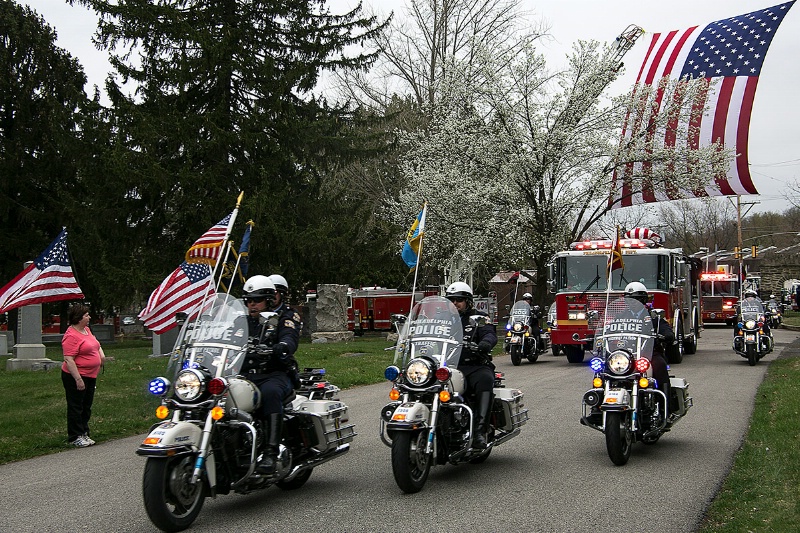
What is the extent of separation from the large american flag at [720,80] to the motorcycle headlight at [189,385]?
28.0 metres

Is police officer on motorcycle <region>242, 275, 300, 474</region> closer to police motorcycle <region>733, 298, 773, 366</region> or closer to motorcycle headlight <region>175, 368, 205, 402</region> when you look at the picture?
motorcycle headlight <region>175, 368, 205, 402</region>

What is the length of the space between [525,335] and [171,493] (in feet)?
55.6

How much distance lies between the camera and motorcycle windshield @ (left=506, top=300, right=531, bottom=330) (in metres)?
22.6

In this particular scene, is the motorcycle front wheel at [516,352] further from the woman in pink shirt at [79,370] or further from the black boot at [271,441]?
the black boot at [271,441]

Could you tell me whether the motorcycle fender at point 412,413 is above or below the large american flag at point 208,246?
below

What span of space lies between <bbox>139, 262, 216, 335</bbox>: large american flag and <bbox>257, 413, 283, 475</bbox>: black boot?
9.00 metres

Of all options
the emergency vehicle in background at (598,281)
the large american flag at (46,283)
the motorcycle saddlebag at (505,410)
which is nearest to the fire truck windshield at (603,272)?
the emergency vehicle in background at (598,281)

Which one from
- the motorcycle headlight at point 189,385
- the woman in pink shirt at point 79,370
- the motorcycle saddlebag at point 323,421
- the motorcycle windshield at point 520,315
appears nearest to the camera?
the motorcycle headlight at point 189,385

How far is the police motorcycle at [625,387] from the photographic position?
8391mm

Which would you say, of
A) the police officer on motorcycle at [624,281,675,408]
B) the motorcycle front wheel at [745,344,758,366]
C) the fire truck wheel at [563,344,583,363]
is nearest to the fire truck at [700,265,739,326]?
the fire truck wheel at [563,344,583,363]

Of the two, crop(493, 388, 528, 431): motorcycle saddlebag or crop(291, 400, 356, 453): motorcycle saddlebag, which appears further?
crop(493, 388, 528, 431): motorcycle saddlebag

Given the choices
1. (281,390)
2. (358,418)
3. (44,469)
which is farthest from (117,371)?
(281,390)

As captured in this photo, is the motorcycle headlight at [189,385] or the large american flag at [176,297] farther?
the large american flag at [176,297]

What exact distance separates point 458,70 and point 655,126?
8.04 metres
